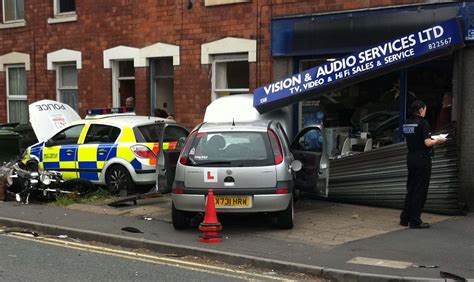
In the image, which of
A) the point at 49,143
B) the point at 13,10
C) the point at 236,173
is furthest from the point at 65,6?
the point at 236,173

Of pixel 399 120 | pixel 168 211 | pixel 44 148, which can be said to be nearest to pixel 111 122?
pixel 44 148

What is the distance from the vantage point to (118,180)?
1144 centimetres

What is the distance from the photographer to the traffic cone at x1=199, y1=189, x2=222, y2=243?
25.0 feet

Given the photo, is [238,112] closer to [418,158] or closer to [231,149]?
[231,149]

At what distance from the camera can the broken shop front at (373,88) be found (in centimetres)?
891

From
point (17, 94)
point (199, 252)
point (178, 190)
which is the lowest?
point (199, 252)

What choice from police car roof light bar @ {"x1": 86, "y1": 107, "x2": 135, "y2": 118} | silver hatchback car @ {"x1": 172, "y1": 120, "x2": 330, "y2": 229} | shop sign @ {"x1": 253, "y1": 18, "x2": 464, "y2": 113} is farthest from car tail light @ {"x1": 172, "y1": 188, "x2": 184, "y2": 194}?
police car roof light bar @ {"x1": 86, "y1": 107, "x2": 135, "y2": 118}

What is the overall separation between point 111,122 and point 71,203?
1859 millimetres

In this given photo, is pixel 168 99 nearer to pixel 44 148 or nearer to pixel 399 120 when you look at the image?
pixel 44 148

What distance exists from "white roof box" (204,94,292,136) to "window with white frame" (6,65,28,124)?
9.95 m

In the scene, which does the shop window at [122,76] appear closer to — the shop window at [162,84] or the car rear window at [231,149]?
the shop window at [162,84]

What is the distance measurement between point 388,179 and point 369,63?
228 cm

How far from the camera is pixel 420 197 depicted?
27.3ft

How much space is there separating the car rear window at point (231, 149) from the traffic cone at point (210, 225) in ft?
1.94
